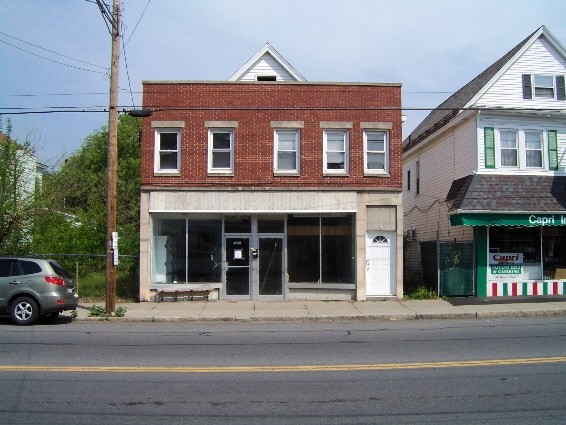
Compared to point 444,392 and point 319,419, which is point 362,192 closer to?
point 444,392

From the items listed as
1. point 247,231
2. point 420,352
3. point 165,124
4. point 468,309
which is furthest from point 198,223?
point 420,352

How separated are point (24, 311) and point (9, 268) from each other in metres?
1.17

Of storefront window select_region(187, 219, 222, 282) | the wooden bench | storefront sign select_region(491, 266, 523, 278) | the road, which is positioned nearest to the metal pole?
the road

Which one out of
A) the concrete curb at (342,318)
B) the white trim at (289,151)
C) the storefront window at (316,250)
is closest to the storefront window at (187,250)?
the storefront window at (316,250)

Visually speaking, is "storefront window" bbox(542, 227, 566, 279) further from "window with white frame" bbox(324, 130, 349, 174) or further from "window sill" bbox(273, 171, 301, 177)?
"window sill" bbox(273, 171, 301, 177)

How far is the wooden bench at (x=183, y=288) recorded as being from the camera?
703 inches

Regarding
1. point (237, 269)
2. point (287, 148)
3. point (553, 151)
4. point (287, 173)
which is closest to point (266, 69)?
point (287, 148)

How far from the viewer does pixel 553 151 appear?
19312 millimetres

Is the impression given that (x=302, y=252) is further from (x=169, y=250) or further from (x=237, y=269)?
(x=169, y=250)

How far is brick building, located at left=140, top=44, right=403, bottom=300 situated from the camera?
1809 cm

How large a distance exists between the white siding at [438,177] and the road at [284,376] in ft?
28.7

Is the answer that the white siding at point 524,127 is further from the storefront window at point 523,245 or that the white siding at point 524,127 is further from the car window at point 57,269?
the car window at point 57,269

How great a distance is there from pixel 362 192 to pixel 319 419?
12.7 meters

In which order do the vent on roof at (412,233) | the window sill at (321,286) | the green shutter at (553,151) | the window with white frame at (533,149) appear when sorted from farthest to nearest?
the vent on roof at (412,233) < the window with white frame at (533,149) < the green shutter at (553,151) < the window sill at (321,286)
